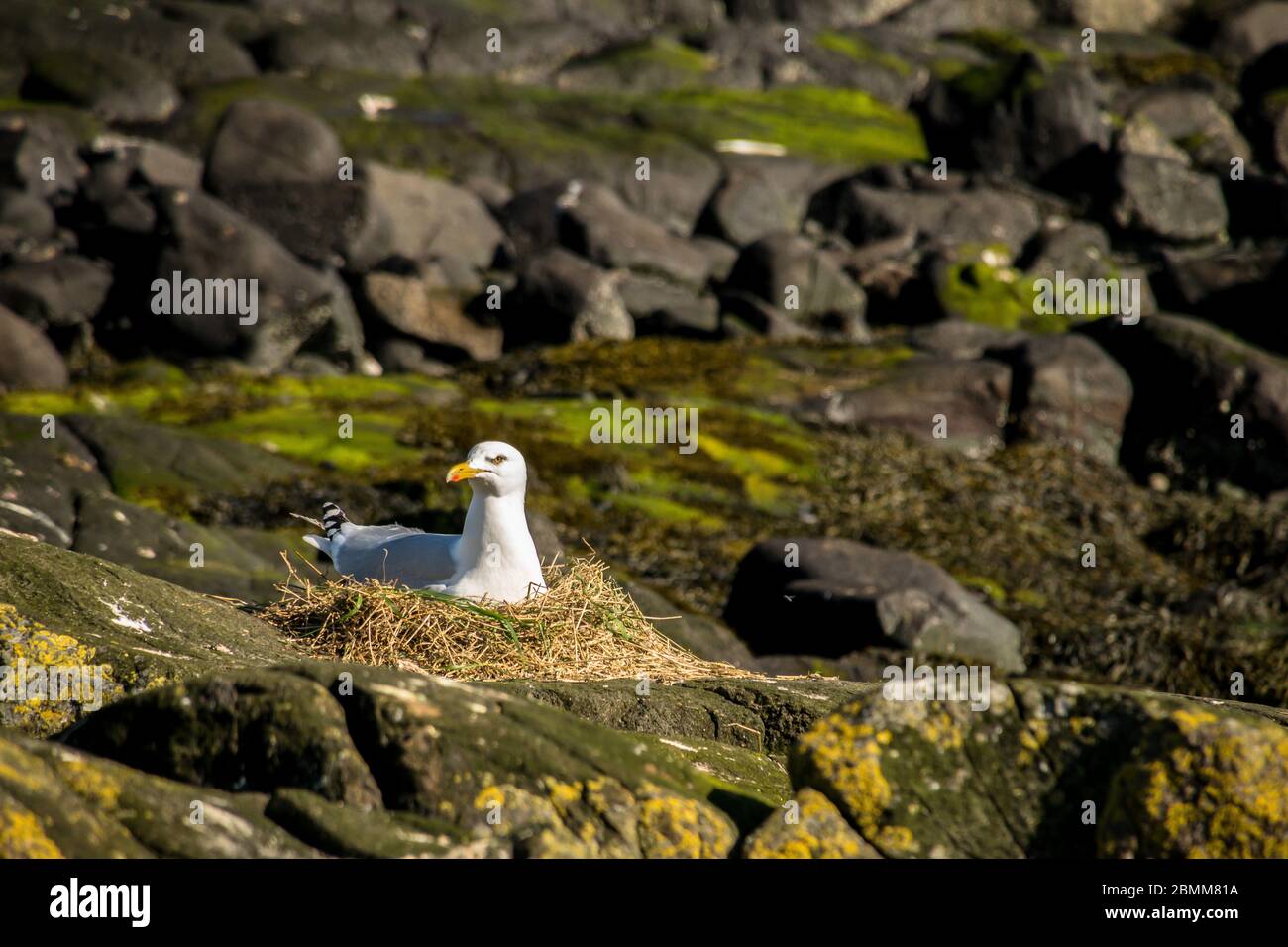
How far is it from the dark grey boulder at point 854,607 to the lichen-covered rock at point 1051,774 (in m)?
10.4

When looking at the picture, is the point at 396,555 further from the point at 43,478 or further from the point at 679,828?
the point at 43,478

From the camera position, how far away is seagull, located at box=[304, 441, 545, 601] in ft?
30.4

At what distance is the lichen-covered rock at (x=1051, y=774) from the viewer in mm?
5090

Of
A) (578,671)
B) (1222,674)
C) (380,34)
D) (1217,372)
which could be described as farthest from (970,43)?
(578,671)

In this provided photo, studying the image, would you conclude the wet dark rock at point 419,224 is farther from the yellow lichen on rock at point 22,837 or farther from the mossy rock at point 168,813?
the yellow lichen on rock at point 22,837

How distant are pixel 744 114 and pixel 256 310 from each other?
2471 cm

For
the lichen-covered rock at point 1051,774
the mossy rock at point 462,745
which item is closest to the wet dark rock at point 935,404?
the lichen-covered rock at point 1051,774

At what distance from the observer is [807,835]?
514cm

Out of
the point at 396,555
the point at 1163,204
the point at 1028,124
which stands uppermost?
the point at 1028,124

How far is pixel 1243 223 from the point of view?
149ft
